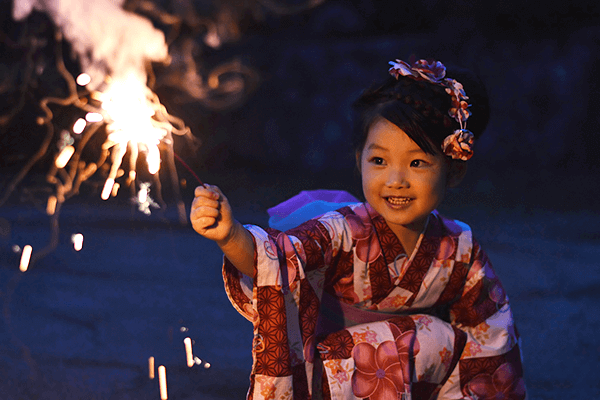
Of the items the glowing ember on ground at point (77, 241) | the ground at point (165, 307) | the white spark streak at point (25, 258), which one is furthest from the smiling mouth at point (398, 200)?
the glowing ember on ground at point (77, 241)

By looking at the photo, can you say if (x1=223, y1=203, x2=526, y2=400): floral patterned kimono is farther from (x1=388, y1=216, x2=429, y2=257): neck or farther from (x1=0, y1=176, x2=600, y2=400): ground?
(x1=0, y1=176, x2=600, y2=400): ground

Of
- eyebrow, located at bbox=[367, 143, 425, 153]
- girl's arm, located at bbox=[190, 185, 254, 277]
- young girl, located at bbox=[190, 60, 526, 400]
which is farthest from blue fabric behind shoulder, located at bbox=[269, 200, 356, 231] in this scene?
girl's arm, located at bbox=[190, 185, 254, 277]

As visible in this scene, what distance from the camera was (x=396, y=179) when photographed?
3.37ft

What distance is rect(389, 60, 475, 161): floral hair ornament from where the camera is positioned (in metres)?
1.03

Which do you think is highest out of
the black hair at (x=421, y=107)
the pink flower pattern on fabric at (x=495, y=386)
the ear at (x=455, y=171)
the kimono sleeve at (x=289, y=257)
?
A: the black hair at (x=421, y=107)

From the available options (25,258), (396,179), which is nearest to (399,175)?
(396,179)

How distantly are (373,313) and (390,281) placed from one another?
0.08m

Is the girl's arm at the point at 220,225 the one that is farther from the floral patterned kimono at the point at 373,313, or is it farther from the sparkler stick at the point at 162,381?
the sparkler stick at the point at 162,381

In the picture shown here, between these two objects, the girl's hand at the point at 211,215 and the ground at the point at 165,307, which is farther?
the ground at the point at 165,307

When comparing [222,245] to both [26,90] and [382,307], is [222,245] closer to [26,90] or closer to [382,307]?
[382,307]

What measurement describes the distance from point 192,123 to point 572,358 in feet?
10.9

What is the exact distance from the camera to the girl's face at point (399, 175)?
103 cm

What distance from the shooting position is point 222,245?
2.98ft

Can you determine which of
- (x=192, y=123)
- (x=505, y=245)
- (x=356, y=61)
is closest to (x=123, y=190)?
(x=192, y=123)
